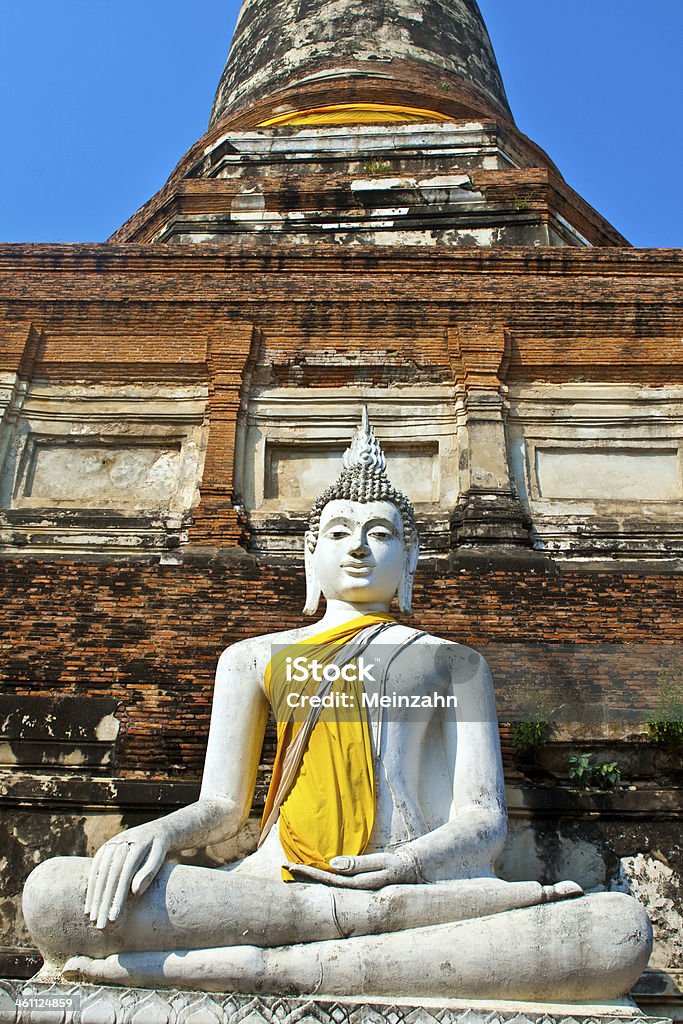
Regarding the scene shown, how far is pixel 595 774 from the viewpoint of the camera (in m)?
5.66

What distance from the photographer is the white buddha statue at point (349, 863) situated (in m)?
3.76

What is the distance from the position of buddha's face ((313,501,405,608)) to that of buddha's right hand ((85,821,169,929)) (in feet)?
5.26

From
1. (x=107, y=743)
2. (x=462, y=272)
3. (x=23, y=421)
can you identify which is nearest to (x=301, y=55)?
(x=462, y=272)

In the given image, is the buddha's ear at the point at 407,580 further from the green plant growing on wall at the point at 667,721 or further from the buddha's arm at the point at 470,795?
the green plant growing on wall at the point at 667,721

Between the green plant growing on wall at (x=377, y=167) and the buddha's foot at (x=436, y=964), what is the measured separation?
36.4 feet

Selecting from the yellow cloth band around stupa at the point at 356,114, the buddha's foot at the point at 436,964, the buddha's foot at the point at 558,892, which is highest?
the yellow cloth band around stupa at the point at 356,114

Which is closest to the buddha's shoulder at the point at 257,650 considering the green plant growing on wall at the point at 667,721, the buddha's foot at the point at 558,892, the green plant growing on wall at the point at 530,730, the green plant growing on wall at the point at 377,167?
the green plant growing on wall at the point at 530,730

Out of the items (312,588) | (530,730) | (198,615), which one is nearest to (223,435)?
(198,615)

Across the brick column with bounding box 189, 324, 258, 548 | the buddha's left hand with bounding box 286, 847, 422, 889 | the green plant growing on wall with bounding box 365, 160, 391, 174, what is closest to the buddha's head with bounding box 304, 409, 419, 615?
the buddha's left hand with bounding box 286, 847, 422, 889

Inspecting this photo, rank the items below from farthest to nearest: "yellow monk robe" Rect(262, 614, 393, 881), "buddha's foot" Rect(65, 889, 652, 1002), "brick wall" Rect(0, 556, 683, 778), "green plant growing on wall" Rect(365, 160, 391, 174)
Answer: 1. "green plant growing on wall" Rect(365, 160, 391, 174)
2. "brick wall" Rect(0, 556, 683, 778)
3. "yellow monk robe" Rect(262, 614, 393, 881)
4. "buddha's foot" Rect(65, 889, 652, 1002)

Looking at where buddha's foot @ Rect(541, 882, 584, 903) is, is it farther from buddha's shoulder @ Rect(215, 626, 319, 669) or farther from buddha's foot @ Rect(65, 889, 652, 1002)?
buddha's shoulder @ Rect(215, 626, 319, 669)

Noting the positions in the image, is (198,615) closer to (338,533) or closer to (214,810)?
(338,533)

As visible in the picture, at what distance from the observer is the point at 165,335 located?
1012 centimetres

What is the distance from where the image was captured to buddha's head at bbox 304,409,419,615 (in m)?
5.19
